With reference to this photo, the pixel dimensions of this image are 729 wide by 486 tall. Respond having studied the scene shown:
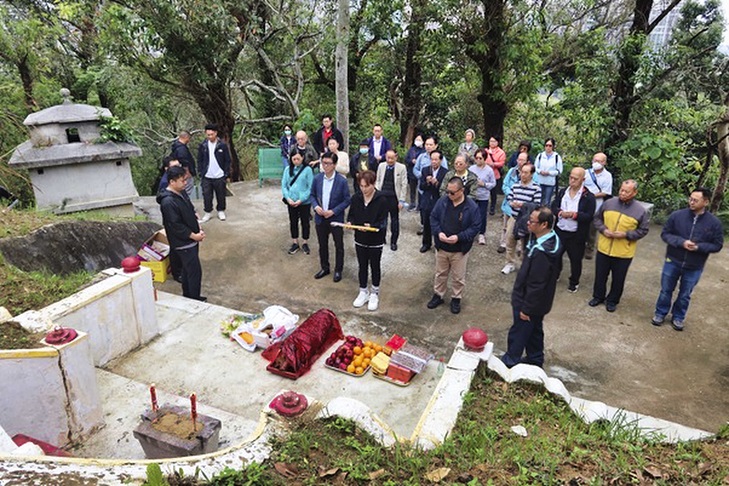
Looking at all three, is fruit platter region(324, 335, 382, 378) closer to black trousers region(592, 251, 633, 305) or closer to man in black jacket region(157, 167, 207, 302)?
man in black jacket region(157, 167, 207, 302)

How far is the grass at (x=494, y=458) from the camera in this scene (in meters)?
2.46

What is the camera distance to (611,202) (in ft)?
19.4

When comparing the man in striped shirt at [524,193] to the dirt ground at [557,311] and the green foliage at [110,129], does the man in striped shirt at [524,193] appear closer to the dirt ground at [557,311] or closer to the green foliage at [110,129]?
the dirt ground at [557,311]

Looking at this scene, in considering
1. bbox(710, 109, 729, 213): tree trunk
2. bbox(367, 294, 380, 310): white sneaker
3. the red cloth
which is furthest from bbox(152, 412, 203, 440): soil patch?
bbox(710, 109, 729, 213): tree trunk

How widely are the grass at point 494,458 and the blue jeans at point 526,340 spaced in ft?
4.65

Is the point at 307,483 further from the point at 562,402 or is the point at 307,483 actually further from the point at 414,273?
the point at 414,273

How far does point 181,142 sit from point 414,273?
4.43m

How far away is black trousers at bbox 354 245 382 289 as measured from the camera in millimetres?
6074

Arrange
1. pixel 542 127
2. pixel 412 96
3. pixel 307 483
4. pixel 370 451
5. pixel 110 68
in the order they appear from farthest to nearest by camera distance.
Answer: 1. pixel 542 127
2. pixel 412 96
3. pixel 110 68
4. pixel 370 451
5. pixel 307 483

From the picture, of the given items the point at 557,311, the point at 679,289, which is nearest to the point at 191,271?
the point at 557,311

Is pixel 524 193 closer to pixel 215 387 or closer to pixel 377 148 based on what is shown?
pixel 377 148

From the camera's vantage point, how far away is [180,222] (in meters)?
5.52

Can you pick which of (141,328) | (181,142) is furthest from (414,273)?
(181,142)

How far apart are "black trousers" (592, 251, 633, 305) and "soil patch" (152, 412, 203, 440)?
503 cm
